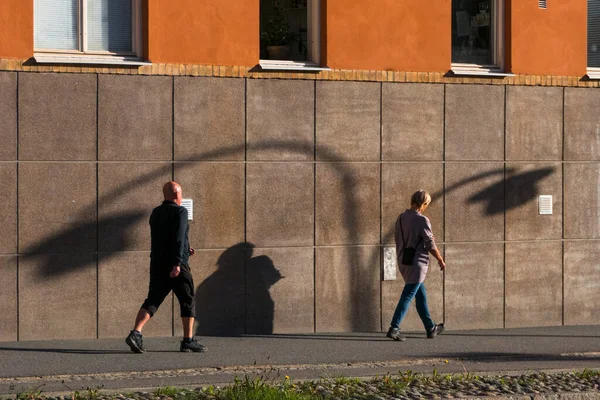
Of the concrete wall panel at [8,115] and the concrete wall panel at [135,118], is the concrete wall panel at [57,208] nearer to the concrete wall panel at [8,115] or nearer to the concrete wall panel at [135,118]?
the concrete wall panel at [8,115]

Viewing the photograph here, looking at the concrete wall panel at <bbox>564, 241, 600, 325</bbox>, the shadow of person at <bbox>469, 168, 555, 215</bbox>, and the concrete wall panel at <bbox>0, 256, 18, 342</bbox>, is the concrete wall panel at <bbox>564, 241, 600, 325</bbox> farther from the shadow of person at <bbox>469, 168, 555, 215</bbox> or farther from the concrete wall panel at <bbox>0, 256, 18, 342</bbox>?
the concrete wall panel at <bbox>0, 256, 18, 342</bbox>

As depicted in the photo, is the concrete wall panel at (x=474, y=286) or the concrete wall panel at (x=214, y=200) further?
the concrete wall panel at (x=474, y=286)

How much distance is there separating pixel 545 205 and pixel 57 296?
6.02m

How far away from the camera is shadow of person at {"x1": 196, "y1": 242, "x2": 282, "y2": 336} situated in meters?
13.6

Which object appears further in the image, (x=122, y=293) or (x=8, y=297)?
(x=122, y=293)

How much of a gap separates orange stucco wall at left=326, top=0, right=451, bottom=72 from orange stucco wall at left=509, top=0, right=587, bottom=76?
0.92m

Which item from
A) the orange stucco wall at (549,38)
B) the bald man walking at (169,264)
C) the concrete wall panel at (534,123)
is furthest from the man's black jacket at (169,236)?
the orange stucco wall at (549,38)

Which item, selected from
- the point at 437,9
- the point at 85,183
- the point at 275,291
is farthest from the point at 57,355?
the point at 437,9

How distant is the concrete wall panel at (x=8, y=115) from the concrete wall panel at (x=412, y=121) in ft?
13.7

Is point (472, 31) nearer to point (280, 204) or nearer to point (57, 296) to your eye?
point (280, 204)

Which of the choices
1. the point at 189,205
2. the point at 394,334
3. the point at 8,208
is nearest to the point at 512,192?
the point at 394,334

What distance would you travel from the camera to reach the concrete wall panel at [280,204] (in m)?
13.8

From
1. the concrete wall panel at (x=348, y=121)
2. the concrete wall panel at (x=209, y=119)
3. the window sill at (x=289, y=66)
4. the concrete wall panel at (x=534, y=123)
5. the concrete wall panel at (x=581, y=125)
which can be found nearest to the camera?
the concrete wall panel at (x=209, y=119)

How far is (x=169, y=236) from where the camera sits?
1184 centimetres
